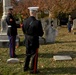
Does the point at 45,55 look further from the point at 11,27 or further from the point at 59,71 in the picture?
the point at 59,71

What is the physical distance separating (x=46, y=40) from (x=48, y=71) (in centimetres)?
692

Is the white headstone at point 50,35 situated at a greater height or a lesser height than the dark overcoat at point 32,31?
lesser

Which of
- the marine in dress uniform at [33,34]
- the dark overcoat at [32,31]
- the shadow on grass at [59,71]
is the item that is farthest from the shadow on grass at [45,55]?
the dark overcoat at [32,31]

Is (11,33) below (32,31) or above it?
below

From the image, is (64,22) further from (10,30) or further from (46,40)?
(10,30)

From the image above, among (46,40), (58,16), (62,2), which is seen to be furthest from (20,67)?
(58,16)

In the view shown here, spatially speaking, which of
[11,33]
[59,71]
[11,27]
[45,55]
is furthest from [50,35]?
[59,71]

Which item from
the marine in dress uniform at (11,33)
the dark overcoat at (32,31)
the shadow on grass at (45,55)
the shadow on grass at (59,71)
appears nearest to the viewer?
the dark overcoat at (32,31)

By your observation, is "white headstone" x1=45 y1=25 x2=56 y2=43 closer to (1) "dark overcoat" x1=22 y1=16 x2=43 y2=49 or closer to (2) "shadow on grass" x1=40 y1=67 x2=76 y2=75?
(2) "shadow on grass" x1=40 y1=67 x2=76 y2=75

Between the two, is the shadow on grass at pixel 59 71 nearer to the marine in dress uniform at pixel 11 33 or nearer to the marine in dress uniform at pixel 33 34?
the marine in dress uniform at pixel 33 34

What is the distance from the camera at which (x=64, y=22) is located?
39.8 meters

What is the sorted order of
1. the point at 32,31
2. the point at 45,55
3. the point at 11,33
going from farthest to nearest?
the point at 45,55 < the point at 11,33 < the point at 32,31

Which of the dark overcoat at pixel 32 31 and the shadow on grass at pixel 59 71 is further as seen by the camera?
the shadow on grass at pixel 59 71

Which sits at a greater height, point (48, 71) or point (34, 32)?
point (34, 32)
